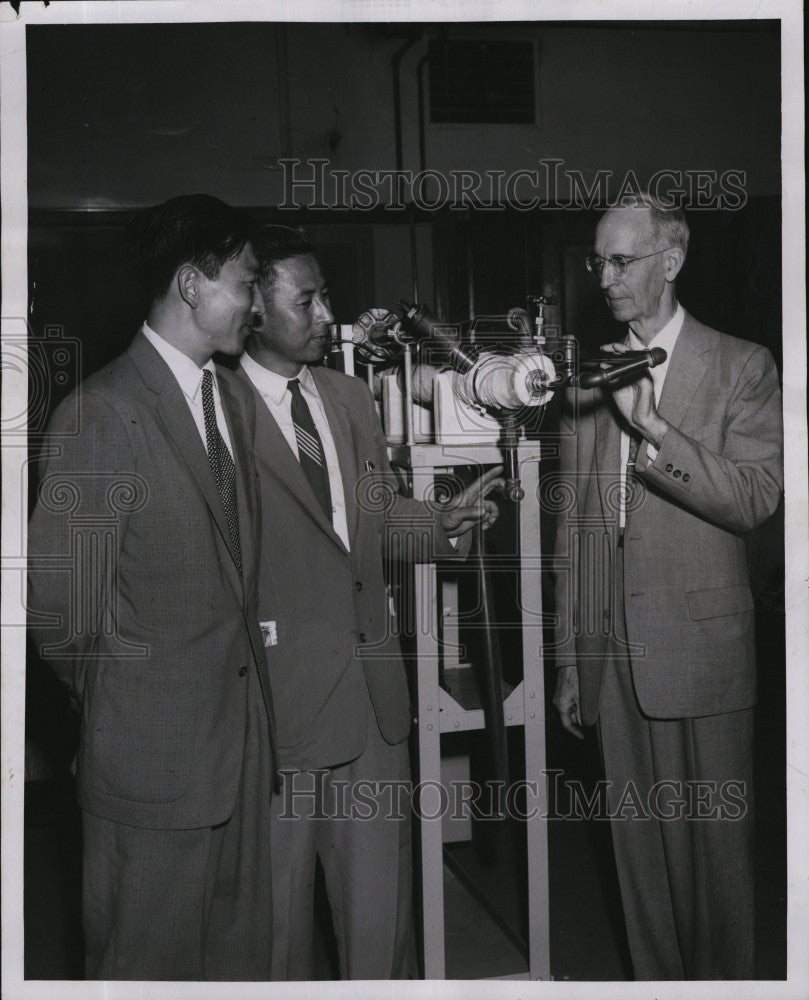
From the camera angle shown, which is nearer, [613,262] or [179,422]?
[179,422]

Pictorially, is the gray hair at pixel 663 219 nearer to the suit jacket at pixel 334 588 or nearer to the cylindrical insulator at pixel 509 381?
the cylindrical insulator at pixel 509 381

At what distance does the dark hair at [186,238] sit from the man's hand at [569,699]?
3.70 feet

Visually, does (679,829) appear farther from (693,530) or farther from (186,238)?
(186,238)

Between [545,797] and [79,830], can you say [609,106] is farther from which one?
[79,830]

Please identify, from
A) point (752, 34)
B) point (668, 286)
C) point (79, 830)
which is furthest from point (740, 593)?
point (79, 830)

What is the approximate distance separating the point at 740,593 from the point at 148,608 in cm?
123

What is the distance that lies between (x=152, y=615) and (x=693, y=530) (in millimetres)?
1123

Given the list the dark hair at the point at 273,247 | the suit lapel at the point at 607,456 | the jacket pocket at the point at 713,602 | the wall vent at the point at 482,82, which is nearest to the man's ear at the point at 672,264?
the suit lapel at the point at 607,456

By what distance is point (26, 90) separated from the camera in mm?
2104

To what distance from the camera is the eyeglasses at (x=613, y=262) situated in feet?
7.07

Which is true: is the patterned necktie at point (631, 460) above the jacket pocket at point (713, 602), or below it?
above

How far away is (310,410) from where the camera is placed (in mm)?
2145

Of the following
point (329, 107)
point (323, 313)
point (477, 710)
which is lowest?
point (477, 710)

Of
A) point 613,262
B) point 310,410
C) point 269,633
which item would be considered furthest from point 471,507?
point 613,262
